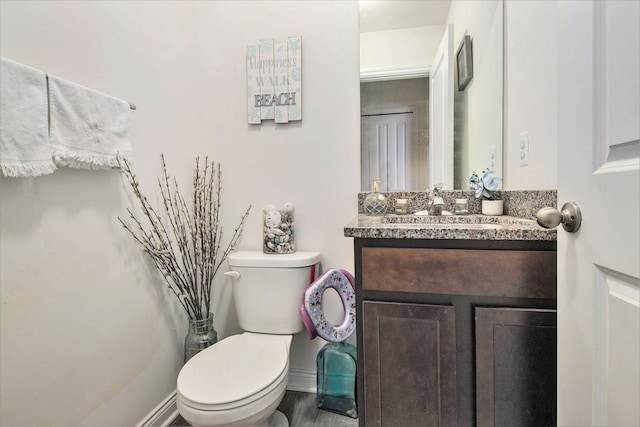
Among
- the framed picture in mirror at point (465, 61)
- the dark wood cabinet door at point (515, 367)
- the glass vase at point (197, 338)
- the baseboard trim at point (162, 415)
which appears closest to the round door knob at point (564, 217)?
the dark wood cabinet door at point (515, 367)

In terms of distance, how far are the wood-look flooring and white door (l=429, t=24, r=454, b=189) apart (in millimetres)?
1190

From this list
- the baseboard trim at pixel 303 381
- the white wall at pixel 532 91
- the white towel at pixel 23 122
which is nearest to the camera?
the white towel at pixel 23 122

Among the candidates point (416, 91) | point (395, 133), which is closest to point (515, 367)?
point (395, 133)

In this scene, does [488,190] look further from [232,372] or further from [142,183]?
[142,183]

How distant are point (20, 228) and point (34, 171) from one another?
0.58ft

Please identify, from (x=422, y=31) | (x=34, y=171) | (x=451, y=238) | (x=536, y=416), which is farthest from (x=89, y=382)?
(x=422, y=31)

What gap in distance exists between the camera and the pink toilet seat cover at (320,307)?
1334mm

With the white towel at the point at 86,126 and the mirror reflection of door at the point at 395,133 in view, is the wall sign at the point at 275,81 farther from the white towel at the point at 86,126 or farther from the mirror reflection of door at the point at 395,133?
the white towel at the point at 86,126

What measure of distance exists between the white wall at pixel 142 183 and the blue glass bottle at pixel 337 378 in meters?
0.17

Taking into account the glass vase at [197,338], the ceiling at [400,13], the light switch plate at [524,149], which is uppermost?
the ceiling at [400,13]

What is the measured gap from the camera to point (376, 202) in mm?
1561

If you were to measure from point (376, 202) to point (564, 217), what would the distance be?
96 centimetres

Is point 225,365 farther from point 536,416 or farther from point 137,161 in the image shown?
point 536,416

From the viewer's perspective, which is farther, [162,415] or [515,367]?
[162,415]
